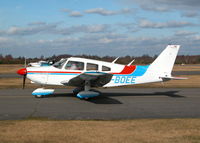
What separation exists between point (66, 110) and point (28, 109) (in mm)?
1491

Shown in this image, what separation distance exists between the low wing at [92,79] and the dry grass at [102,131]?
4457 mm

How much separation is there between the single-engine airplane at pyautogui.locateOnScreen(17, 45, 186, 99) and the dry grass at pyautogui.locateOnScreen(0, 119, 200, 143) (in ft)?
16.3

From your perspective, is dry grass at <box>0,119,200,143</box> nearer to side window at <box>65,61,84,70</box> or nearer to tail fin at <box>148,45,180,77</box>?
side window at <box>65,61,84,70</box>

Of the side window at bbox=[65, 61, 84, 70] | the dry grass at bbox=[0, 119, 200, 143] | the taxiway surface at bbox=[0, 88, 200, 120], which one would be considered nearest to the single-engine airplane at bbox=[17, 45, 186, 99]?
the side window at bbox=[65, 61, 84, 70]

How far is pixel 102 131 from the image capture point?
22.6ft

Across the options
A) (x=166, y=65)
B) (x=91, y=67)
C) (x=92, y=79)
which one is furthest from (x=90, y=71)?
(x=166, y=65)

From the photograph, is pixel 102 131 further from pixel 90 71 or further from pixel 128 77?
pixel 128 77

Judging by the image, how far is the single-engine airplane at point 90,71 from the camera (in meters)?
13.3

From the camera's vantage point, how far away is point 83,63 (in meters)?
13.7

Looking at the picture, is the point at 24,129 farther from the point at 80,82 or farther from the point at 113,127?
the point at 80,82

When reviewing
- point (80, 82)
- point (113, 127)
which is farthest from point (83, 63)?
point (113, 127)

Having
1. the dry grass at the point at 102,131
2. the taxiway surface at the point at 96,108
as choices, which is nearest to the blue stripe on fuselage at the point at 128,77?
the taxiway surface at the point at 96,108

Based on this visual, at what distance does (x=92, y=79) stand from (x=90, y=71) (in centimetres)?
69

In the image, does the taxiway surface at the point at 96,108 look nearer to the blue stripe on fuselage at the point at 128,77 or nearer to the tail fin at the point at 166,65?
the blue stripe on fuselage at the point at 128,77
